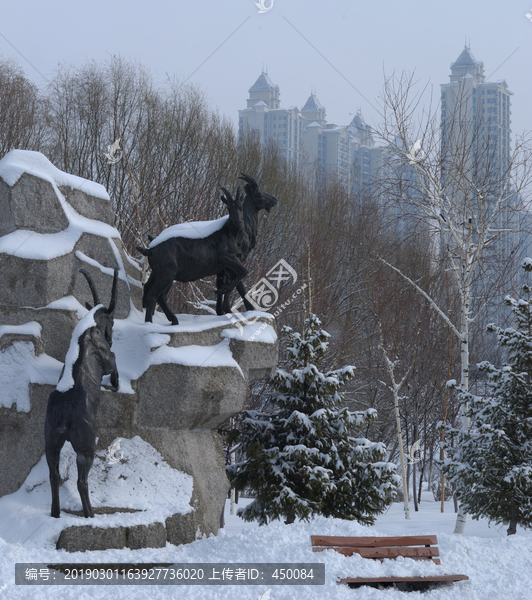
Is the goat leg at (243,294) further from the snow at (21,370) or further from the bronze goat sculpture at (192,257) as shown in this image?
the snow at (21,370)

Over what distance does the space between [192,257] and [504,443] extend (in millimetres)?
4524

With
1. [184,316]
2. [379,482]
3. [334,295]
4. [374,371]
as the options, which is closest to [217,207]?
[334,295]

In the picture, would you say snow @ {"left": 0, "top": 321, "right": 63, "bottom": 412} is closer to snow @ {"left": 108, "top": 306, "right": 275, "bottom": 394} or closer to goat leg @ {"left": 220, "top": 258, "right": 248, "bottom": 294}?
snow @ {"left": 108, "top": 306, "right": 275, "bottom": 394}

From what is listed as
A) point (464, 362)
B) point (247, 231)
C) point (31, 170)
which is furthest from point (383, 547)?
point (31, 170)

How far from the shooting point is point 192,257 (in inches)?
288

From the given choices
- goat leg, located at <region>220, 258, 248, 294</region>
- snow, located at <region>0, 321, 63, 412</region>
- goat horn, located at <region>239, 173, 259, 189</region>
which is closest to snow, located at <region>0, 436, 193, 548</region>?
snow, located at <region>0, 321, 63, 412</region>

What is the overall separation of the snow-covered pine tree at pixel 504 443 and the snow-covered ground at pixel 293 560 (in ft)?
3.17

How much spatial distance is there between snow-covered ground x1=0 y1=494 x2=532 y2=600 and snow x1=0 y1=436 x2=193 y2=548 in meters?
0.10

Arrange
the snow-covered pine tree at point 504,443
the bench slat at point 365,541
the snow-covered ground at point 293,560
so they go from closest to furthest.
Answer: the snow-covered ground at point 293,560, the bench slat at point 365,541, the snow-covered pine tree at point 504,443

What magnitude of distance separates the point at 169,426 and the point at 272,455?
65.6 inches

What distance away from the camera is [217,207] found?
51.0 feet

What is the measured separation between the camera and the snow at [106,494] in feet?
18.2

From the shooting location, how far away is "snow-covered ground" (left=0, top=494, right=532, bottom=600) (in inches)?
189

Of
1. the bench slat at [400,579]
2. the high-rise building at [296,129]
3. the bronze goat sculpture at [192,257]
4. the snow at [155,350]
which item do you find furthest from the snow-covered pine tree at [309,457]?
the high-rise building at [296,129]
